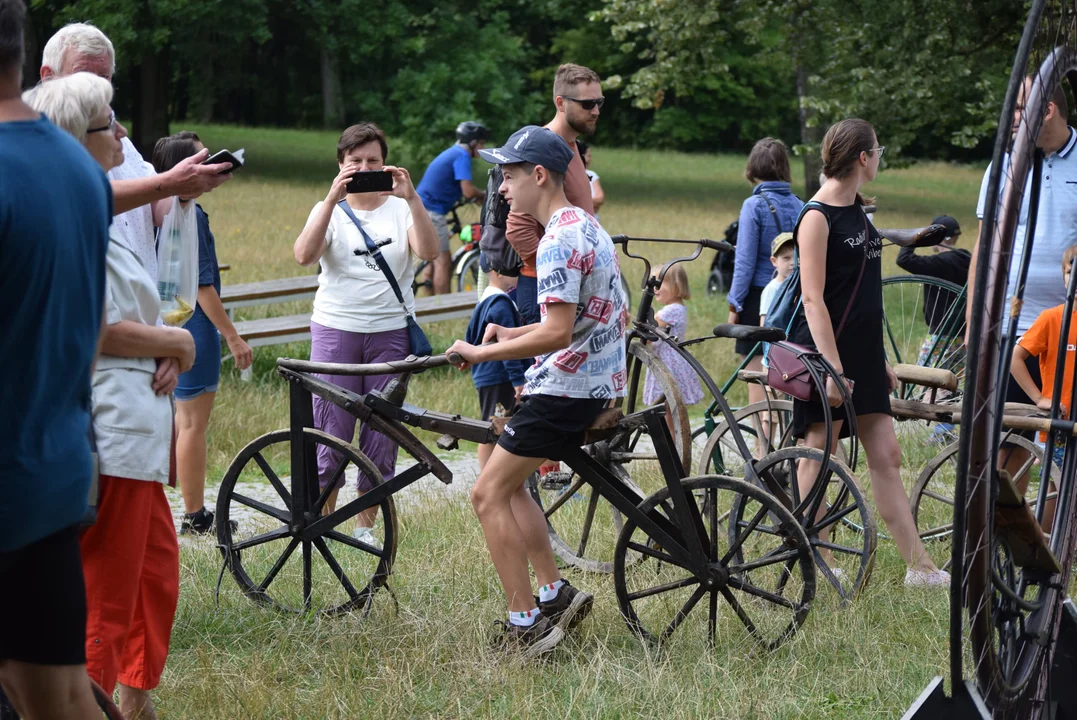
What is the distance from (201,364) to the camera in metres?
5.98

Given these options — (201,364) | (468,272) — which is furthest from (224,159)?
(468,272)

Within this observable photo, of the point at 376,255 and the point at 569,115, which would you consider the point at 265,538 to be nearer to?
the point at 376,255

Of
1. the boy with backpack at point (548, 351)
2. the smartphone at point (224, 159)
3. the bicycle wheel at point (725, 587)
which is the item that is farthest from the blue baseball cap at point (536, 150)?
the bicycle wheel at point (725, 587)

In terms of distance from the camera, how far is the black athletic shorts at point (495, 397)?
576 centimetres

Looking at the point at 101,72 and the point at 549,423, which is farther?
the point at 549,423

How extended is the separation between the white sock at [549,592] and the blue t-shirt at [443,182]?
27.5 ft

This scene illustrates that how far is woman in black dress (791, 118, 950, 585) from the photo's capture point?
Answer: 15.9 feet

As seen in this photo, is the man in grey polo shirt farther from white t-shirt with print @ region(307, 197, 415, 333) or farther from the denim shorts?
the denim shorts

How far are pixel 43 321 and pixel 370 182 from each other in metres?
3.20

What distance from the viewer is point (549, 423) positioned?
408cm

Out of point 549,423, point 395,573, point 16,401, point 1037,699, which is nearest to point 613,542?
point 395,573

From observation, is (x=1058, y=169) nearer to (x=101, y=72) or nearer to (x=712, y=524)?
(x=712, y=524)

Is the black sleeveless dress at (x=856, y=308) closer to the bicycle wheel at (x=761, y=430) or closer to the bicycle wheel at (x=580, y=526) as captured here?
the bicycle wheel at (x=761, y=430)

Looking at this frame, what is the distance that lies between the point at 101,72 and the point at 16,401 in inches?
65.2
